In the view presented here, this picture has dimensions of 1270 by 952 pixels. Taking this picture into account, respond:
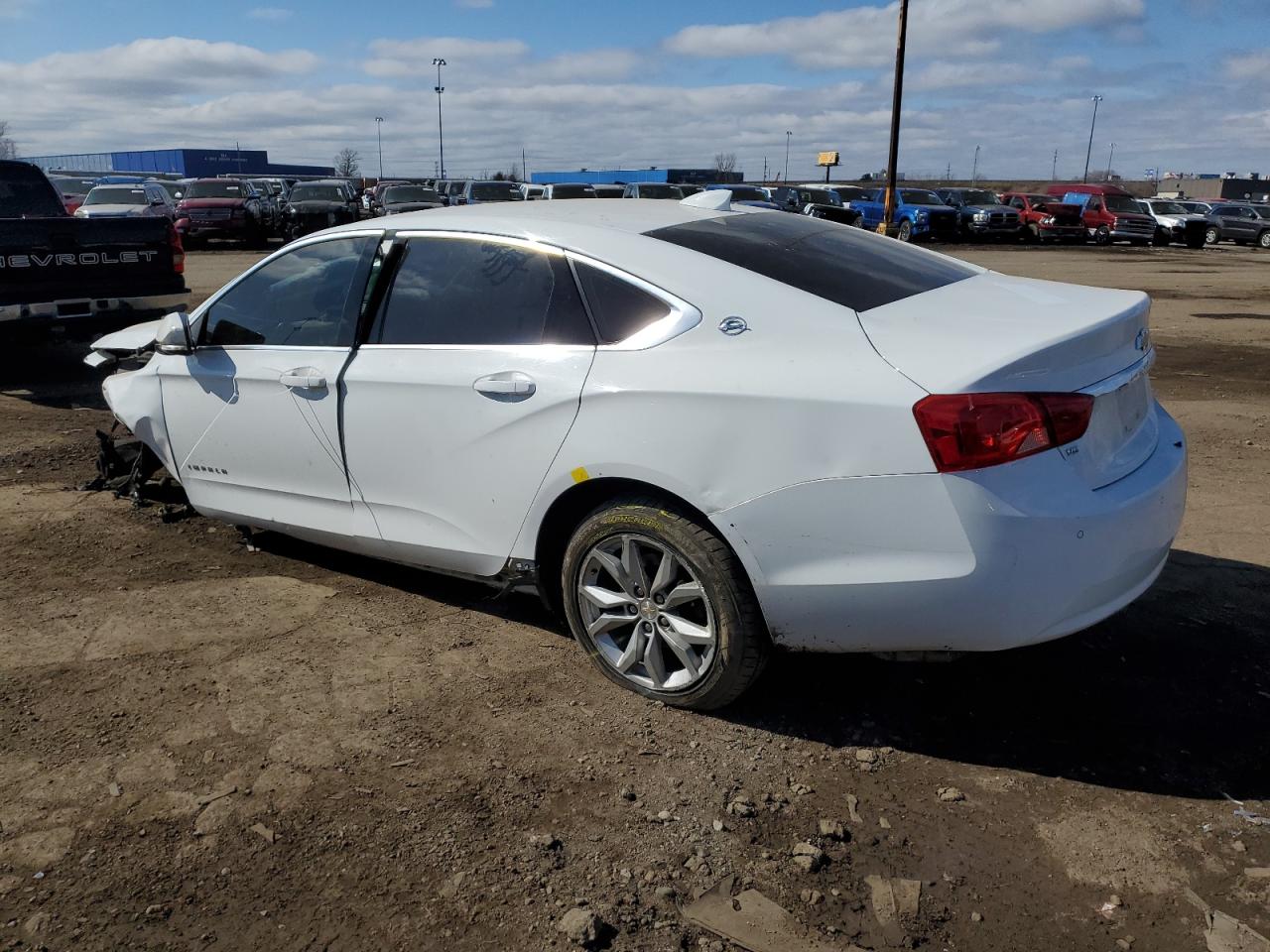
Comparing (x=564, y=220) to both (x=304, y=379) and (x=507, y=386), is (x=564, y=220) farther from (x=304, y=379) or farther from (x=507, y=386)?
(x=304, y=379)

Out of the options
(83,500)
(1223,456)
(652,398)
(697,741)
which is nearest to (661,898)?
(697,741)

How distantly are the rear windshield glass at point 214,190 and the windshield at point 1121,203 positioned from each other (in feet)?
92.9

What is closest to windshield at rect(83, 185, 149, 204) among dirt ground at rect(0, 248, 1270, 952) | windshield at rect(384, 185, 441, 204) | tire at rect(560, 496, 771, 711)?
windshield at rect(384, 185, 441, 204)

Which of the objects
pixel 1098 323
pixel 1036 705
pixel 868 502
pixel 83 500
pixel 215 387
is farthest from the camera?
pixel 83 500

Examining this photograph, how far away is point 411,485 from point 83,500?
9.75ft

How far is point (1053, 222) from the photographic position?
1423 inches

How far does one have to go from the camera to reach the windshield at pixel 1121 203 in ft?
119

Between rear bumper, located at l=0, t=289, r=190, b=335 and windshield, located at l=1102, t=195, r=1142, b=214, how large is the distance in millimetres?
34614

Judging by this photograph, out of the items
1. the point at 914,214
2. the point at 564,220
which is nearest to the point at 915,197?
the point at 914,214

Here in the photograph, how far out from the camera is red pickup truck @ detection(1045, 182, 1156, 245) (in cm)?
3581

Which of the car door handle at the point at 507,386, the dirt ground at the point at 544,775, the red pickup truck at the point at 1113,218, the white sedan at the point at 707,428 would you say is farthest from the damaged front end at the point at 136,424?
the red pickup truck at the point at 1113,218

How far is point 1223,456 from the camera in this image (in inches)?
264

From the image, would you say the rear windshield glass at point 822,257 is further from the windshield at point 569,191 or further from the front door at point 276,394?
the windshield at point 569,191

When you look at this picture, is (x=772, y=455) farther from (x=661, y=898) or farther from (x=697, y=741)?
(x=661, y=898)
